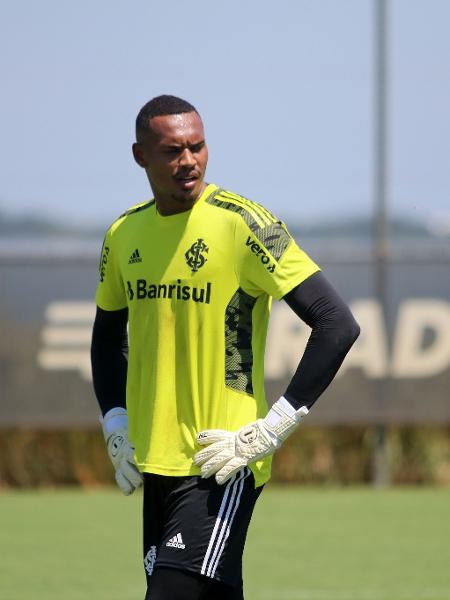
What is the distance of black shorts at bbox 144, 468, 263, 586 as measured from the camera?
442 cm

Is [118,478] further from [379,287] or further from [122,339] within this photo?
[379,287]

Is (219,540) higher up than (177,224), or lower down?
lower down

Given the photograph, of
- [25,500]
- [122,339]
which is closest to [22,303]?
[25,500]

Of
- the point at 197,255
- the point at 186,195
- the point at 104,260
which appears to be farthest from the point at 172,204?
the point at 104,260

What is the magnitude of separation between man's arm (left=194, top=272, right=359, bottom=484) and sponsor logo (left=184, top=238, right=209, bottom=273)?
1.00 ft

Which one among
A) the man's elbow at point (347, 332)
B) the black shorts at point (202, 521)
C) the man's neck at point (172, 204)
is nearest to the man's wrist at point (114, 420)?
the black shorts at point (202, 521)

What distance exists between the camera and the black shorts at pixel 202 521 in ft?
14.5

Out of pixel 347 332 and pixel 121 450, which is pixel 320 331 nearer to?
pixel 347 332

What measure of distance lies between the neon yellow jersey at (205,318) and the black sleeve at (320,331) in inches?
2.3

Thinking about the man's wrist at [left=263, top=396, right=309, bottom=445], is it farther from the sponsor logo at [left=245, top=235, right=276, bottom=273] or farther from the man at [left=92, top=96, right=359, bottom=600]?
the sponsor logo at [left=245, top=235, right=276, bottom=273]

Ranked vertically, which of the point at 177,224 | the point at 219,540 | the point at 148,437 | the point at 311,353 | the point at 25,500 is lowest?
the point at 25,500

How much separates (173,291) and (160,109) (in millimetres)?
607

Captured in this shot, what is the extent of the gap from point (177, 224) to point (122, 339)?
2.27 feet

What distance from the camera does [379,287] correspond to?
12445 mm
